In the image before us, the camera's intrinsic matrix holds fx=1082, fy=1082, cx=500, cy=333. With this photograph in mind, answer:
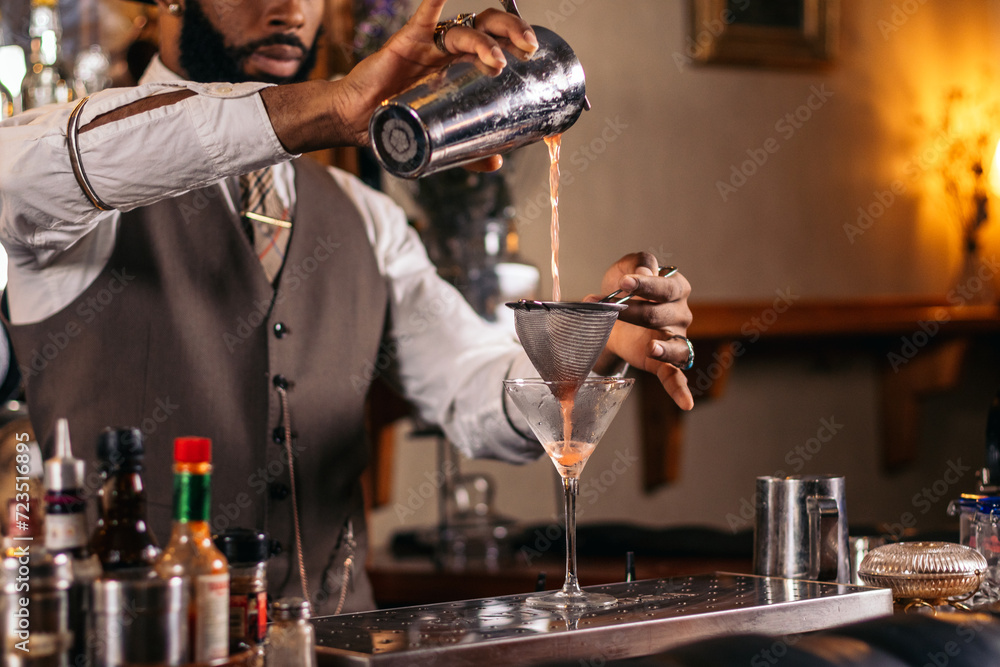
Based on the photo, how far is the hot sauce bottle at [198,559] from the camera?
0.71 m

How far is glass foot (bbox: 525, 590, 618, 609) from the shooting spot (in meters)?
1.02

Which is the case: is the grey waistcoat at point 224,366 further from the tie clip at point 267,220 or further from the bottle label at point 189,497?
the bottle label at point 189,497

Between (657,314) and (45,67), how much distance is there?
1472 mm

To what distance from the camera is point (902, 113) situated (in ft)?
13.8

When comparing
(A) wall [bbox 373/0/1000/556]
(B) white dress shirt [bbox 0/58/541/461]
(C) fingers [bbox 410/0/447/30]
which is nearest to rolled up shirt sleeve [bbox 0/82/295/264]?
(B) white dress shirt [bbox 0/58/541/461]

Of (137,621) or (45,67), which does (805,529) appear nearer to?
(137,621)

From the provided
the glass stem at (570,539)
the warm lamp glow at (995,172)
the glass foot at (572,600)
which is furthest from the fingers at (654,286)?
the warm lamp glow at (995,172)

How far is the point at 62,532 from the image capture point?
72cm

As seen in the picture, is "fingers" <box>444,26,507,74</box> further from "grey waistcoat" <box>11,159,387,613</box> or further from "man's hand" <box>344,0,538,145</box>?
"grey waistcoat" <box>11,159,387,613</box>

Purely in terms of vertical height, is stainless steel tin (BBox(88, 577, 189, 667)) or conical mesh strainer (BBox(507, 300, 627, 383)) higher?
conical mesh strainer (BBox(507, 300, 627, 383))

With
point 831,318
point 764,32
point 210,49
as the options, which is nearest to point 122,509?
point 210,49

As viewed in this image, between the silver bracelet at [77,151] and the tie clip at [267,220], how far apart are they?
47 centimetres

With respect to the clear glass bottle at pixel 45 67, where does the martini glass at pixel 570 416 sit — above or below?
below

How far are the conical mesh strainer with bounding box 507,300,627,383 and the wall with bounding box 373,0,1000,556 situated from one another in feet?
7.17
